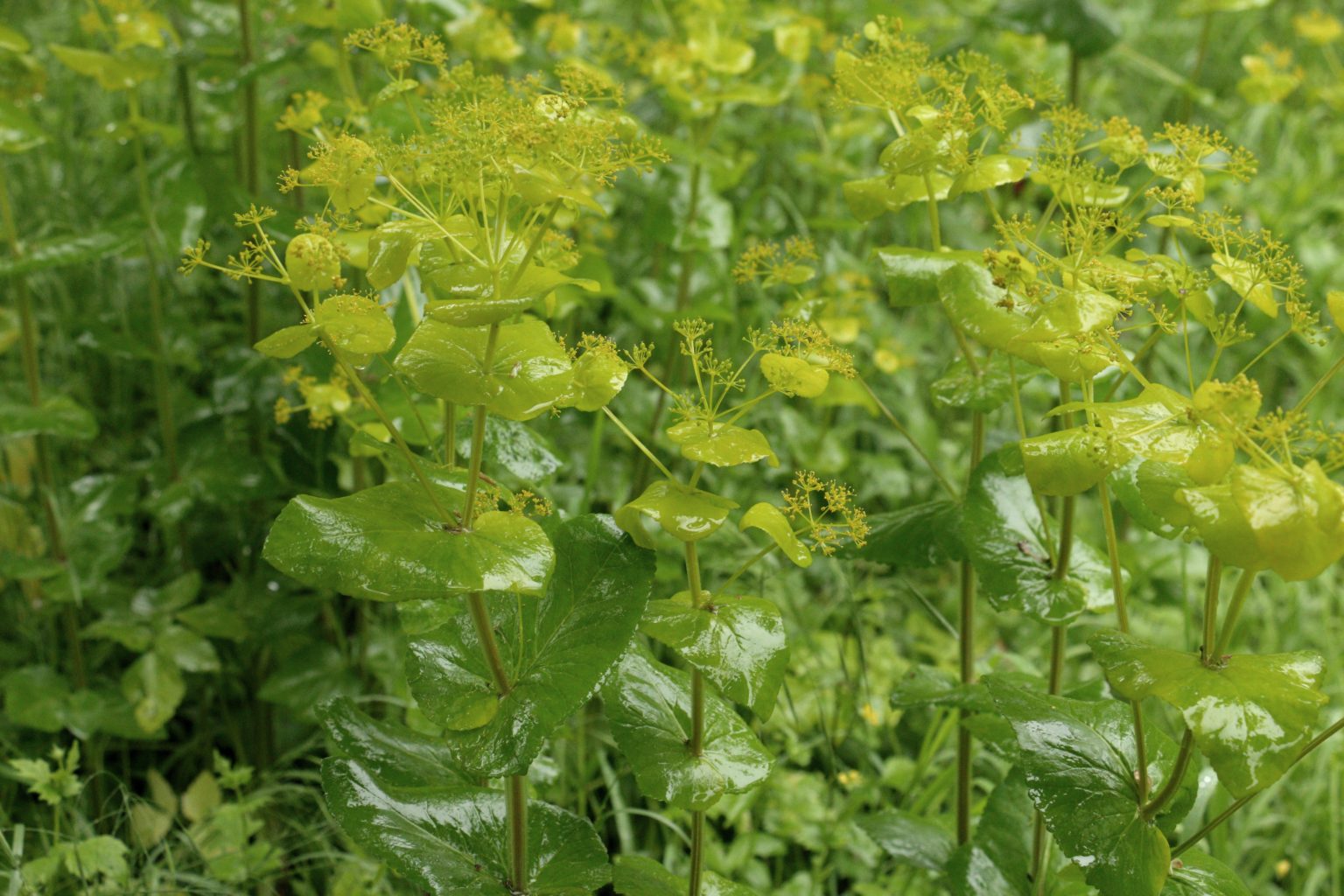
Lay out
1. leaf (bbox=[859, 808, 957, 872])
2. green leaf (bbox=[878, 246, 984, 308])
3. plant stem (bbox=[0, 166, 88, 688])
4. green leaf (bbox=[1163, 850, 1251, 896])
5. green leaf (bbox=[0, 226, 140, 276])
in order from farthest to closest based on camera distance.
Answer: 1. plant stem (bbox=[0, 166, 88, 688])
2. green leaf (bbox=[0, 226, 140, 276])
3. leaf (bbox=[859, 808, 957, 872])
4. green leaf (bbox=[878, 246, 984, 308])
5. green leaf (bbox=[1163, 850, 1251, 896])

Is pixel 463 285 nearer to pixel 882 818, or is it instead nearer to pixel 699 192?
pixel 882 818

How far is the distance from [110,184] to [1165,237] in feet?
7.37

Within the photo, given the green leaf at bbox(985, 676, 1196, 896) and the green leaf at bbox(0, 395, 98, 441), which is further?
the green leaf at bbox(0, 395, 98, 441)

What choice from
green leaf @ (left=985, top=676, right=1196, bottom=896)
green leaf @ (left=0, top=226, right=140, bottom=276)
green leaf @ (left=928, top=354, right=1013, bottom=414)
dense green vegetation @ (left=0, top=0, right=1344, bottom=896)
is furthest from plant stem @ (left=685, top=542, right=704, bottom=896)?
green leaf @ (left=0, top=226, right=140, bottom=276)

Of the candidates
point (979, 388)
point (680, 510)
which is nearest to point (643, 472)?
point (979, 388)

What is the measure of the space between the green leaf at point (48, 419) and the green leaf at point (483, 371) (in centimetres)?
113

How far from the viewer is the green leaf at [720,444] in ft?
3.28

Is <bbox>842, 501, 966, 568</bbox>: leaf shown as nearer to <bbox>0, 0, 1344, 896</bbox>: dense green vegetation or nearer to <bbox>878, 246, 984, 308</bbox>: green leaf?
<bbox>0, 0, 1344, 896</bbox>: dense green vegetation

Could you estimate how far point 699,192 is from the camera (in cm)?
229

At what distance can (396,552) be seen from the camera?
975mm

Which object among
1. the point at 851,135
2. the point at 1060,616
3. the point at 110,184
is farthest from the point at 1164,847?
the point at 110,184

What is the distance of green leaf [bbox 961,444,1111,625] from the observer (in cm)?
131

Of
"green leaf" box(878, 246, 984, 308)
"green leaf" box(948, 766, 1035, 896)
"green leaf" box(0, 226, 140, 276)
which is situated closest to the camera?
"green leaf" box(878, 246, 984, 308)

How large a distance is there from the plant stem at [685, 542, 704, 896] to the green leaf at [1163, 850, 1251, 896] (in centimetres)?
47
